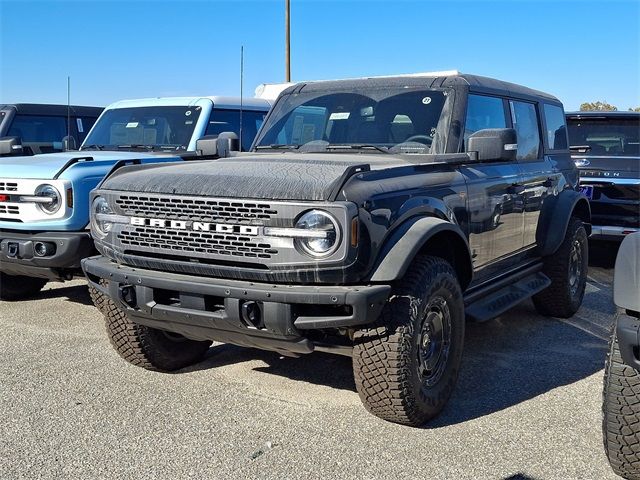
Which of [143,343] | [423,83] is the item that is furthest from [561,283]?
[143,343]

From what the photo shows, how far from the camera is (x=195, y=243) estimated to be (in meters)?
3.50

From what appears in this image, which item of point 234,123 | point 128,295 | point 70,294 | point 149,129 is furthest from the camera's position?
point 234,123

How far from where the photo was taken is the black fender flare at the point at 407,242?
3305mm

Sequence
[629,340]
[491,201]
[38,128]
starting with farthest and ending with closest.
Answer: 1. [38,128]
2. [491,201]
3. [629,340]

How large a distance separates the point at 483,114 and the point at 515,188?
61cm

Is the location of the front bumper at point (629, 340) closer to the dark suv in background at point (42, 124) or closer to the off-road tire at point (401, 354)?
the off-road tire at point (401, 354)

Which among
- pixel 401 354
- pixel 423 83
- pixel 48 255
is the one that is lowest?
pixel 401 354

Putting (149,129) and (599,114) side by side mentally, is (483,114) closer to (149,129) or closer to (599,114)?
(149,129)

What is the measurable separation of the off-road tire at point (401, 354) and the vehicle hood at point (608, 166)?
522 cm

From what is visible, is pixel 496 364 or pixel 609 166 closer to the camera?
pixel 496 364

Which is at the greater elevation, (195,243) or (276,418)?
(195,243)

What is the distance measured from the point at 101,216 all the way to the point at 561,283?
385cm

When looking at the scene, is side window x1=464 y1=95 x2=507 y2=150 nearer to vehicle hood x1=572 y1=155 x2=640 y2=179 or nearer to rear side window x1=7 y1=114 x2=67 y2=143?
vehicle hood x1=572 y1=155 x2=640 y2=179

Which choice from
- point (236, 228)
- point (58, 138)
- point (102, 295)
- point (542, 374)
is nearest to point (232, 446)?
point (236, 228)
